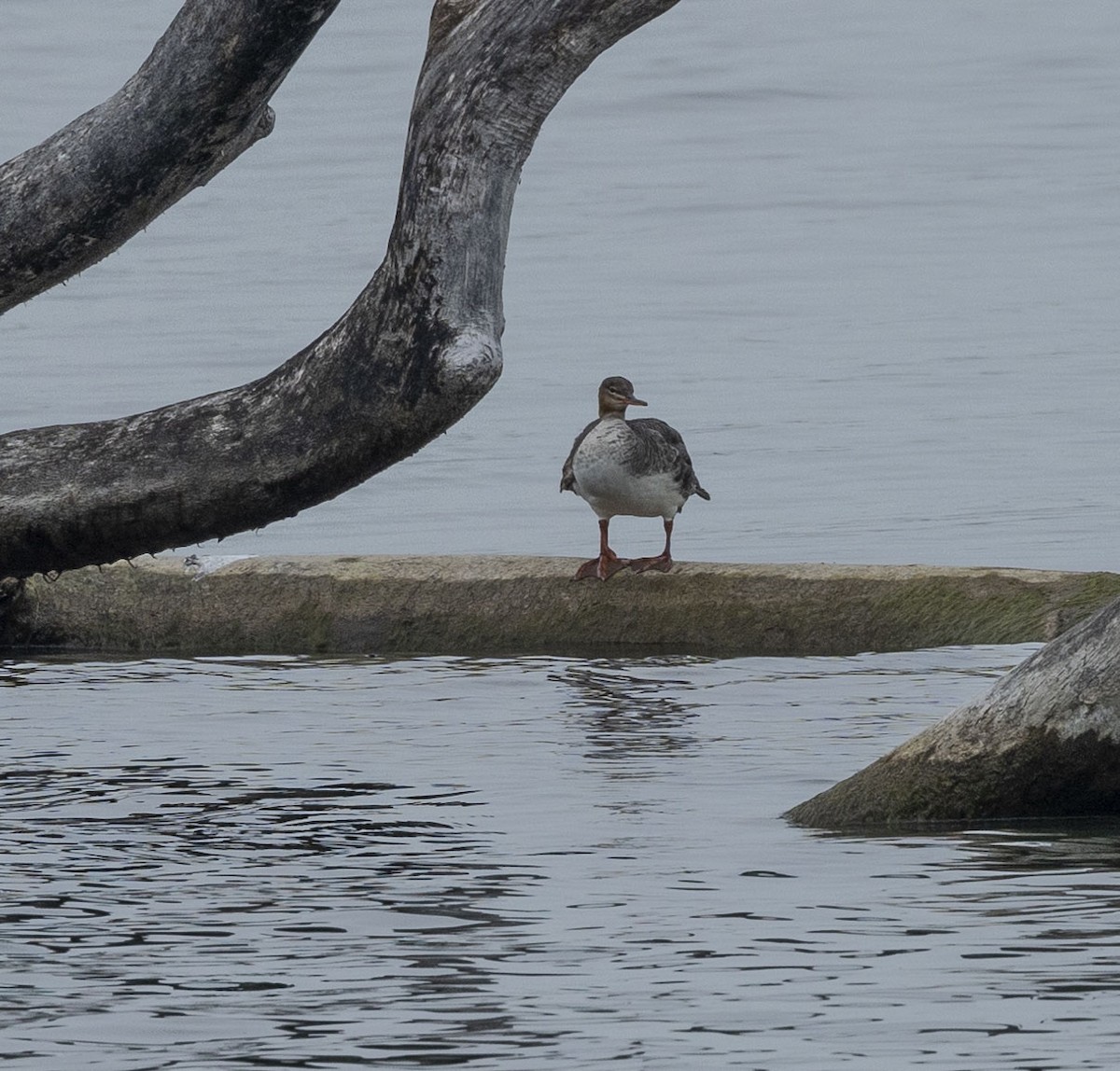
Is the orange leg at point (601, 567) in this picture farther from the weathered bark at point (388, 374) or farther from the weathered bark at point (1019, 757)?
the weathered bark at point (388, 374)

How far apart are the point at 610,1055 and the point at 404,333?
1.44m

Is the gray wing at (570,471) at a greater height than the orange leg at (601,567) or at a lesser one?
greater

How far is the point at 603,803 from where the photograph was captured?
8.56 meters

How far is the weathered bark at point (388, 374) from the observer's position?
19.9 feet

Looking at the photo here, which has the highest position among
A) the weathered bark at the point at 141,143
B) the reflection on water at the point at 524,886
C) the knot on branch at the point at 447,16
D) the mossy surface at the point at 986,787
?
the knot on branch at the point at 447,16

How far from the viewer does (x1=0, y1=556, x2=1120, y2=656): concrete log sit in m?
11.2

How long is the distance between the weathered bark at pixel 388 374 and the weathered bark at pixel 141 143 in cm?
33

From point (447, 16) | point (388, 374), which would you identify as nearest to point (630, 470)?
point (447, 16)

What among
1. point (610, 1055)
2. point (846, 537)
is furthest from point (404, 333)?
point (846, 537)

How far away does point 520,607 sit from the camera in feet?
38.2

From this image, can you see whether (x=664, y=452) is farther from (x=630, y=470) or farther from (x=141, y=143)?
(x=141, y=143)

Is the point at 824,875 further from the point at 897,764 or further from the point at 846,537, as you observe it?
the point at 846,537

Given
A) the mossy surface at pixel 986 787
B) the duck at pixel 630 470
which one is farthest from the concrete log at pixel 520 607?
the mossy surface at pixel 986 787

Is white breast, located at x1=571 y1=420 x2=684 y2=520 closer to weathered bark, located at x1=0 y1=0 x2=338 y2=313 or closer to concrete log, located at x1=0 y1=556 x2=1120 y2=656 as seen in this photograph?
concrete log, located at x1=0 y1=556 x2=1120 y2=656
